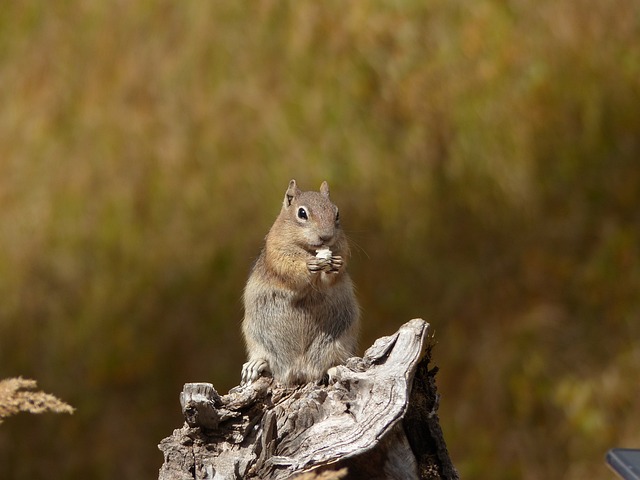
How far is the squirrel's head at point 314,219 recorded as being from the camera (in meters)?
3.32

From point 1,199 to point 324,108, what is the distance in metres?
2.42

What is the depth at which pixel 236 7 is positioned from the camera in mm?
6309

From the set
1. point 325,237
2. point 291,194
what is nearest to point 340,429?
point 325,237

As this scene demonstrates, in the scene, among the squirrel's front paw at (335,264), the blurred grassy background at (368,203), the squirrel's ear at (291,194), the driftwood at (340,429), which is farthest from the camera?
the blurred grassy background at (368,203)

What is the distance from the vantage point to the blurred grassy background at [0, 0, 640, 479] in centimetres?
603

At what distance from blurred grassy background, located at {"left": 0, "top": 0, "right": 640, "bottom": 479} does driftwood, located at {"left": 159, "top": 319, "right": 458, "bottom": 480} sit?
3083 mm

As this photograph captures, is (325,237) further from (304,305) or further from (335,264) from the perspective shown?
(304,305)

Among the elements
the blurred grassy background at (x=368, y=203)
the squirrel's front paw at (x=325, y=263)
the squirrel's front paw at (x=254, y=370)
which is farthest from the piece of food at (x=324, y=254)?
the blurred grassy background at (x=368, y=203)

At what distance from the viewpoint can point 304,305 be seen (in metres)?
3.39

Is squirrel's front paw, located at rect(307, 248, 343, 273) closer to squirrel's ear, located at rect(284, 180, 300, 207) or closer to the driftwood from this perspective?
squirrel's ear, located at rect(284, 180, 300, 207)

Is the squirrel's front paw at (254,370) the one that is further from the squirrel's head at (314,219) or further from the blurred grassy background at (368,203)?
the blurred grassy background at (368,203)

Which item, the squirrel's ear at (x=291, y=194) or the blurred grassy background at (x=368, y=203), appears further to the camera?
the blurred grassy background at (x=368, y=203)

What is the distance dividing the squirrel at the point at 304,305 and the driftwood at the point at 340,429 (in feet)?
1.63

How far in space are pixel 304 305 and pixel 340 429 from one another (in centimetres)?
83
